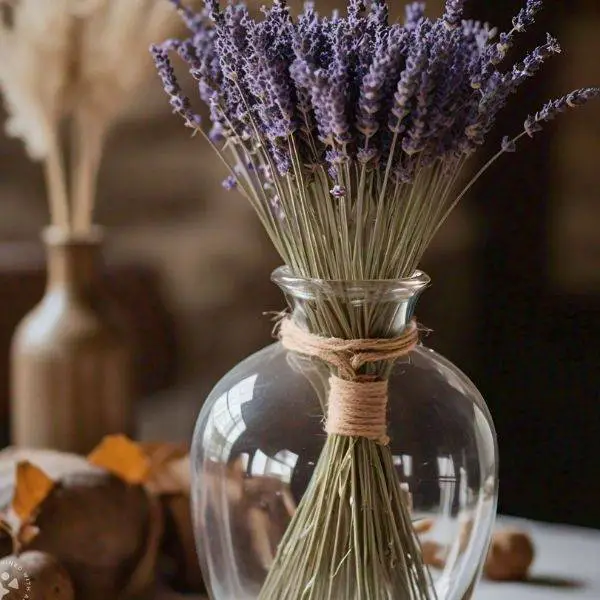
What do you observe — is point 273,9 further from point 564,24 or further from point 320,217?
point 564,24

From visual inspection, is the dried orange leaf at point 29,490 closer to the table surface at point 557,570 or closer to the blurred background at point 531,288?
the table surface at point 557,570

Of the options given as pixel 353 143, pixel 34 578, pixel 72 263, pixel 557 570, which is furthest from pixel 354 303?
pixel 72 263

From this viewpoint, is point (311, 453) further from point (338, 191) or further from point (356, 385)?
point (338, 191)

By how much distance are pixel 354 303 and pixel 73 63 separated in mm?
685

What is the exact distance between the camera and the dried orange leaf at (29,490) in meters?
0.86

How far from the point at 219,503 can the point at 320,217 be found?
0.87 feet

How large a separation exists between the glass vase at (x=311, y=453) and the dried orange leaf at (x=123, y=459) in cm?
20

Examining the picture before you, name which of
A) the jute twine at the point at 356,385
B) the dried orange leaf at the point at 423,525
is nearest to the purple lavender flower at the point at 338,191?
the jute twine at the point at 356,385

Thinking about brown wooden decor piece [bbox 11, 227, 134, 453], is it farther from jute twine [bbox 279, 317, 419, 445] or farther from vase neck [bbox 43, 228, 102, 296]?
jute twine [bbox 279, 317, 419, 445]

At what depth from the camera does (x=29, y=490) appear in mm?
867

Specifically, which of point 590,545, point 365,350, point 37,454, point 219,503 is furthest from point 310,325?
point 590,545

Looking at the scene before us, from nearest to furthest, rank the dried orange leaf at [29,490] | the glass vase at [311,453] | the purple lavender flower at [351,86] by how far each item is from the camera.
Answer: the purple lavender flower at [351,86] < the glass vase at [311,453] < the dried orange leaf at [29,490]

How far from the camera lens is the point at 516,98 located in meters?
1.17

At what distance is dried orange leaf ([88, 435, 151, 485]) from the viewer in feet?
3.19
